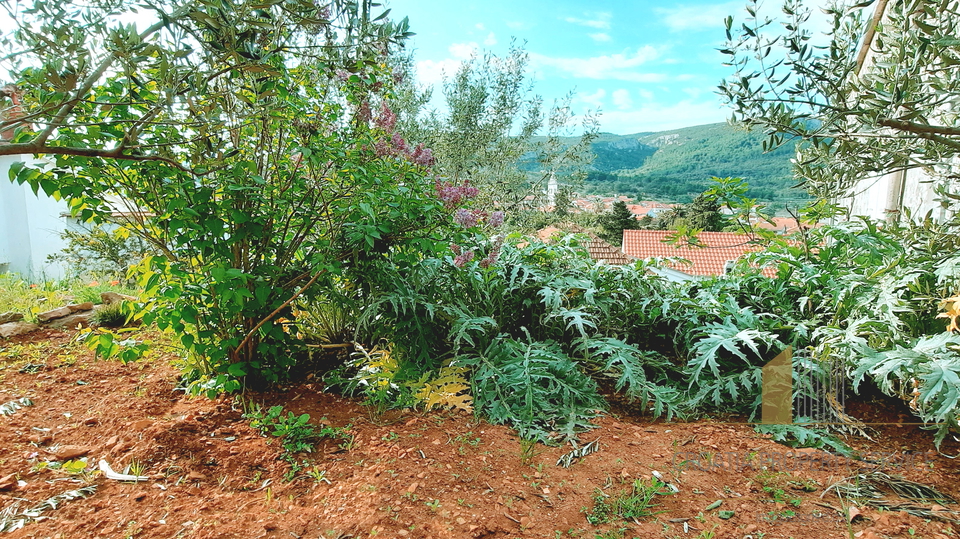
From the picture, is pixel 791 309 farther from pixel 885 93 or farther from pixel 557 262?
pixel 885 93

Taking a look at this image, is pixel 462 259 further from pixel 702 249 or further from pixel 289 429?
pixel 702 249

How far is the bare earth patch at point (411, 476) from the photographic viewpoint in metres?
1.36

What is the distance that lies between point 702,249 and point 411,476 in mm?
2952

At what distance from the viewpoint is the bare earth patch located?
136 centimetres

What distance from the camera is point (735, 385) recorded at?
2223 millimetres

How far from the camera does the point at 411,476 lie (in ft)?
5.23

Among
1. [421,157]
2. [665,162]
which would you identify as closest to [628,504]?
[421,157]

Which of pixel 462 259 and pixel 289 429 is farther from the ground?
pixel 462 259

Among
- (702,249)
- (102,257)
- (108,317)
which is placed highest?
(102,257)

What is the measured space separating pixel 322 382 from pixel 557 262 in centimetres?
152

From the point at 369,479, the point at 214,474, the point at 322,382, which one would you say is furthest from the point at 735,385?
the point at 214,474

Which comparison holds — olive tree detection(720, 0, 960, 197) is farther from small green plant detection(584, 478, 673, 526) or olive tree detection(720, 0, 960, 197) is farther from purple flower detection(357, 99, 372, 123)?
purple flower detection(357, 99, 372, 123)

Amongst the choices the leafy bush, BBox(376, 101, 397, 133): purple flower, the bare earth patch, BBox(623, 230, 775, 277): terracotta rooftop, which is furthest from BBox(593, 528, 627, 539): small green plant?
the leafy bush

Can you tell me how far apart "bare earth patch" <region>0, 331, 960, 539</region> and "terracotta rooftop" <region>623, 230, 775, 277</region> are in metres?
1.28
